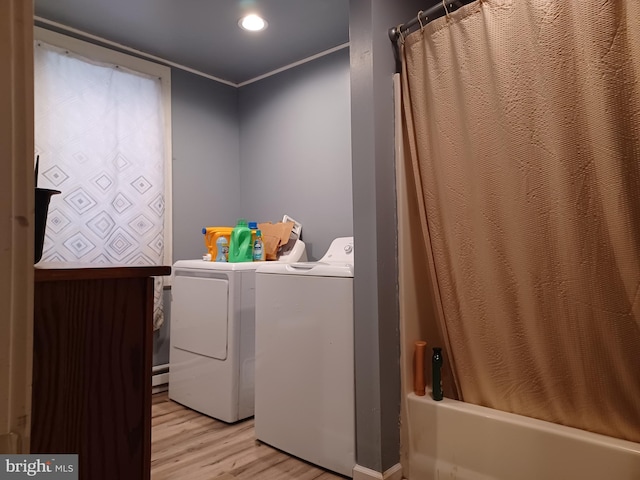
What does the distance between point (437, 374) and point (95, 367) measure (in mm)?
1277

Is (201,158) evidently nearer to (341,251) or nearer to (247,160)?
(247,160)

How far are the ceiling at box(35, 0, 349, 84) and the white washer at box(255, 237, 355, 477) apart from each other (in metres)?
1.45

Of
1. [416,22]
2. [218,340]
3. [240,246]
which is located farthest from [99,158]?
[416,22]

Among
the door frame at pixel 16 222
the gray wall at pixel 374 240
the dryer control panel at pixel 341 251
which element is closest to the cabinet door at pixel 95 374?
the door frame at pixel 16 222

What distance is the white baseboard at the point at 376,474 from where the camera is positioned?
160cm

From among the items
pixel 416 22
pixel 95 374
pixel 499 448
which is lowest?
pixel 499 448

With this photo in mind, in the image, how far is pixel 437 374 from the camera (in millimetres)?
1660

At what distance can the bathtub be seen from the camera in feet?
4.14

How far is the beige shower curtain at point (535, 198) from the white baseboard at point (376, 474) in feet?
1.34

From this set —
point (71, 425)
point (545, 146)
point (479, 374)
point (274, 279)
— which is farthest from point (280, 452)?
point (545, 146)

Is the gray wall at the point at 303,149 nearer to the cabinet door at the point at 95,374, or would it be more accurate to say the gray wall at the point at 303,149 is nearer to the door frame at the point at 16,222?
the cabinet door at the point at 95,374

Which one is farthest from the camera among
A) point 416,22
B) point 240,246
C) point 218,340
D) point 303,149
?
point 303,149

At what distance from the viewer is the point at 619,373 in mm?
1255

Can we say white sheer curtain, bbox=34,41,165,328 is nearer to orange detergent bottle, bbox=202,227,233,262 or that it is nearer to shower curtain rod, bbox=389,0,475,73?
orange detergent bottle, bbox=202,227,233,262
